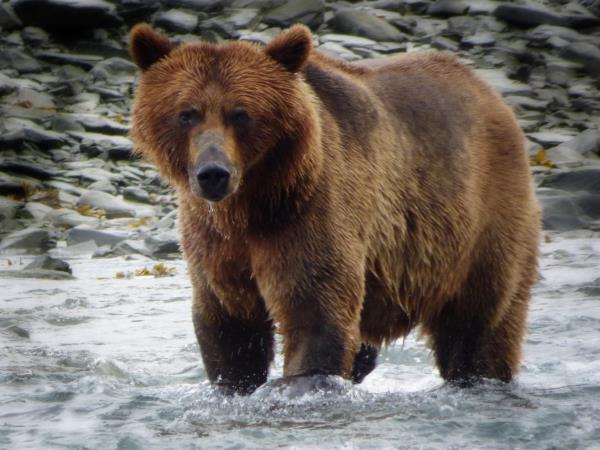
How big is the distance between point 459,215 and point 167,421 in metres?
1.83

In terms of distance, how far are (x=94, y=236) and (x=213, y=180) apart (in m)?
7.66

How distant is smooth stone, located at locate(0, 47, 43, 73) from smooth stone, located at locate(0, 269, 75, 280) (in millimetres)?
8296

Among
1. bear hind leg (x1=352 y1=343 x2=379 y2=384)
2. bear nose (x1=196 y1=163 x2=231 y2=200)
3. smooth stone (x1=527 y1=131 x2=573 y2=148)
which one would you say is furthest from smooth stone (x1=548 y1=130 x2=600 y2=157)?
bear nose (x1=196 y1=163 x2=231 y2=200)

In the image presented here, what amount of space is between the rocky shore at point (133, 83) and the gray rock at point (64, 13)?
21mm

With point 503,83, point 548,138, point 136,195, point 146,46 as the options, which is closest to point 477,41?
point 503,83

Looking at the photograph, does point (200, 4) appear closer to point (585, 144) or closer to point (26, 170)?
point (26, 170)

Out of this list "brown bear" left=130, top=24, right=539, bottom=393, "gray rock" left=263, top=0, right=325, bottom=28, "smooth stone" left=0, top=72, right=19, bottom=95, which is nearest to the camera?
"brown bear" left=130, top=24, right=539, bottom=393

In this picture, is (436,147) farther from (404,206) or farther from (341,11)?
(341,11)

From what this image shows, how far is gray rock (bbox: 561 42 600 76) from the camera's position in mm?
19328

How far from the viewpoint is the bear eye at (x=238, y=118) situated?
534 cm

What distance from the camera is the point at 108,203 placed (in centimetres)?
1389

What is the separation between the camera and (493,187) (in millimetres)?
6547

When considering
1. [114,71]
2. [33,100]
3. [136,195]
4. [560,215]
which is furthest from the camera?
[114,71]

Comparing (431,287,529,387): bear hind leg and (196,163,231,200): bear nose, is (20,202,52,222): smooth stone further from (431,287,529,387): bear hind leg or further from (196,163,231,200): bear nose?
(196,163,231,200): bear nose
